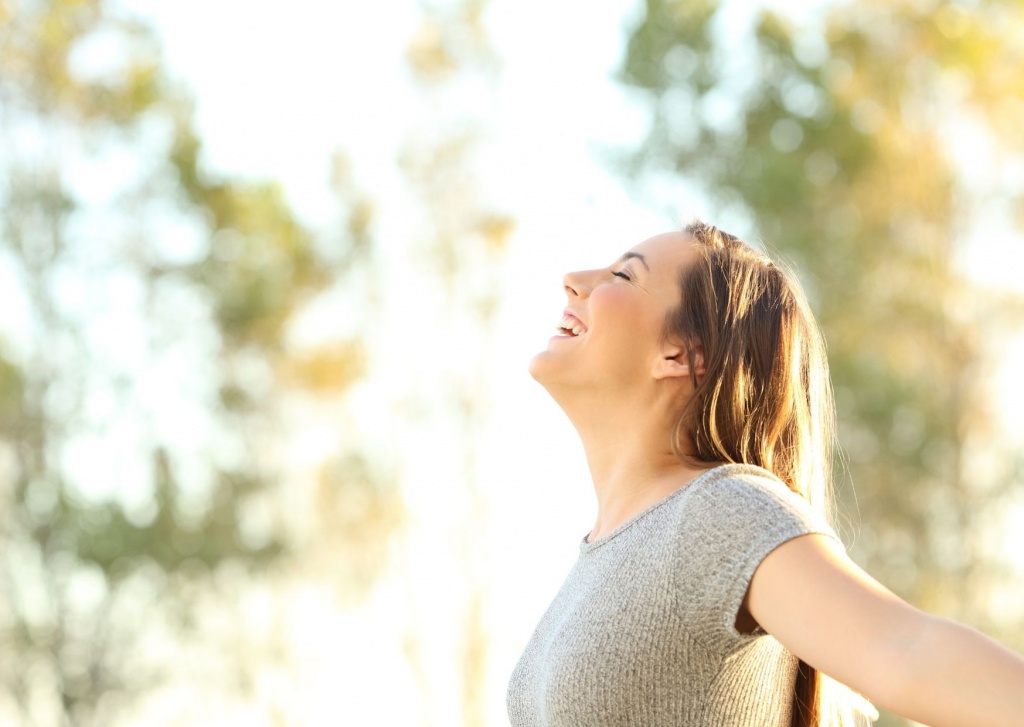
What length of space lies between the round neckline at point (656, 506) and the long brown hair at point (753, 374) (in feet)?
0.28

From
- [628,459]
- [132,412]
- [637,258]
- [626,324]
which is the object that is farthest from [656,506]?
[132,412]

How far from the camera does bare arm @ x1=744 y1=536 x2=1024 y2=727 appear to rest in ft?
3.09

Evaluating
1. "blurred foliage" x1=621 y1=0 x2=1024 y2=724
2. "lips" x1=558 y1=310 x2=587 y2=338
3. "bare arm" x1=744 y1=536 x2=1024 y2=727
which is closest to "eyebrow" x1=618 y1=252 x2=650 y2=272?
"lips" x1=558 y1=310 x2=587 y2=338

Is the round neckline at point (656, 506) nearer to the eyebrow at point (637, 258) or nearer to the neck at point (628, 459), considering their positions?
the neck at point (628, 459)

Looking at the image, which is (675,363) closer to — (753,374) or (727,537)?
(753,374)

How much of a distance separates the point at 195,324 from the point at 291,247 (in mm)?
1714

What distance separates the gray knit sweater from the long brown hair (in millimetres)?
139

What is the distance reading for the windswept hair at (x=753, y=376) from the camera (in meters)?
1.45

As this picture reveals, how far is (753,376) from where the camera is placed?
1459 mm

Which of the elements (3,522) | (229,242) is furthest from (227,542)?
(229,242)

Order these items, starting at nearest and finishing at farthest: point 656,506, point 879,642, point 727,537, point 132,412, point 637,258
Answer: point 879,642 < point 727,537 < point 656,506 < point 637,258 < point 132,412

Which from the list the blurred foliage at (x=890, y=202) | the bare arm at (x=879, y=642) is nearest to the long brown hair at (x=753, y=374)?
the bare arm at (x=879, y=642)

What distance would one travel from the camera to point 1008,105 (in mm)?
10758

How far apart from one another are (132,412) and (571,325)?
31.8 ft
